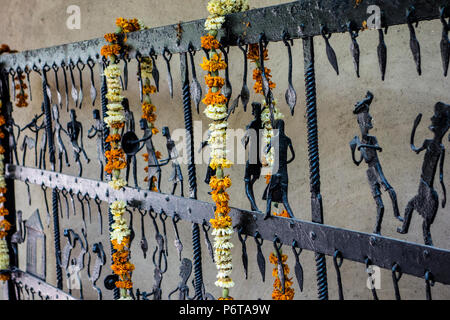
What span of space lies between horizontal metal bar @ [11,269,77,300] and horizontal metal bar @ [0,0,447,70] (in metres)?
1.26

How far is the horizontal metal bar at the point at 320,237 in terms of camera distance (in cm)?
106

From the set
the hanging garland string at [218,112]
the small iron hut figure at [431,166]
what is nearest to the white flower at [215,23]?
the hanging garland string at [218,112]

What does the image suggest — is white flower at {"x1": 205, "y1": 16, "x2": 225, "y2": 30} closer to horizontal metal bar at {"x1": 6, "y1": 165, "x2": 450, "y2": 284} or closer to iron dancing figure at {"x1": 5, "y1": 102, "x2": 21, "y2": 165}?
horizontal metal bar at {"x1": 6, "y1": 165, "x2": 450, "y2": 284}

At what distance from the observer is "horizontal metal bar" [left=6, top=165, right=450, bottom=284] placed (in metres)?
1.06

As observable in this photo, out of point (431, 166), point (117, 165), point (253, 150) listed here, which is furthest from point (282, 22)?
point (117, 165)

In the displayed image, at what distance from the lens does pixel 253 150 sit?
1444 mm

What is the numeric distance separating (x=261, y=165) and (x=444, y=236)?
2.70ft

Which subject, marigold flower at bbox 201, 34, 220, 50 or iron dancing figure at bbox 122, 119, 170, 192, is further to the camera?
iron dancing figure at bbox 122, 119, 170, 192

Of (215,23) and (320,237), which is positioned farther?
(215,23)

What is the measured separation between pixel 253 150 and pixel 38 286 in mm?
1782

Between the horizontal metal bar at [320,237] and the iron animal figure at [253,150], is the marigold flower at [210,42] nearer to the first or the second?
the iron animal figure at [253,150]

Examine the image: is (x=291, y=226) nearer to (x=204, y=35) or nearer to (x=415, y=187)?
(x=204, y=35)

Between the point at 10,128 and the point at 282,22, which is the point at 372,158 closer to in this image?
the point at 282,22

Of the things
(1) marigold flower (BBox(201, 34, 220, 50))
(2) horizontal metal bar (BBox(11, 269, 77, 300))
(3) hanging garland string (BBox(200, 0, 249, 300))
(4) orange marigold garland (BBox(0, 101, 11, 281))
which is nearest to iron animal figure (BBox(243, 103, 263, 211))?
(3) hanging garland string (BBox(200, 0, 249, 300))
